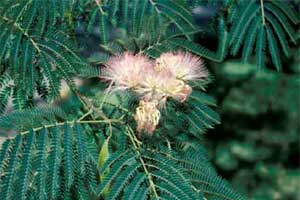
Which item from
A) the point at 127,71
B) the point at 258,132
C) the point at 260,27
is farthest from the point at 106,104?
the point at 258,132

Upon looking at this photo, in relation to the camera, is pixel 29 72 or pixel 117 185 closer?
pixel 117 185

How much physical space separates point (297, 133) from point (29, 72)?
2.23m

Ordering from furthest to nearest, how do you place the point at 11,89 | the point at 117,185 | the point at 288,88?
the point at 288,88 → the point at 11,89 → the point at 117,185

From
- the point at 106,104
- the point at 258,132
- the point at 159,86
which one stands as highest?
the point at 159,86

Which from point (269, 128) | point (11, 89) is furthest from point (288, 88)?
point (11, 89)

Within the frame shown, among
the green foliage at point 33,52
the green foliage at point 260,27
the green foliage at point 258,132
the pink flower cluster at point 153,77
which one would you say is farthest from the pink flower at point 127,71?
the green foliage at point 258,132

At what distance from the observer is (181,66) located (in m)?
1.99

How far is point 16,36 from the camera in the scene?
2.10 metres

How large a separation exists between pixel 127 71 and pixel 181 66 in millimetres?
146

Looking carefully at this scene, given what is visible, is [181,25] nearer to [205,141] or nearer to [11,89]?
[11,89]

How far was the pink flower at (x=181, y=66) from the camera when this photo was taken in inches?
77.9

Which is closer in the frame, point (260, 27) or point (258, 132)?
point (260, 27)

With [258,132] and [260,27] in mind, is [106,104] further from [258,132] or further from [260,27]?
[258,132]

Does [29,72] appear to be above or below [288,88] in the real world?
above
